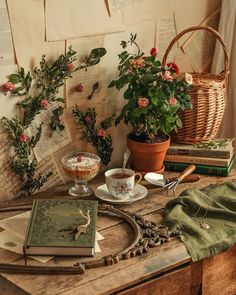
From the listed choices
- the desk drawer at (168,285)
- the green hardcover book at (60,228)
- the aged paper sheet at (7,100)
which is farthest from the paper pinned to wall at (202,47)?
the desk drawer at (168,285)

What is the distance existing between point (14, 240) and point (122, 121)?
0.78 m

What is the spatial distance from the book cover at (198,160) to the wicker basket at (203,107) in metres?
0.08

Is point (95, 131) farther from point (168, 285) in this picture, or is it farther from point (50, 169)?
point (168, 285)

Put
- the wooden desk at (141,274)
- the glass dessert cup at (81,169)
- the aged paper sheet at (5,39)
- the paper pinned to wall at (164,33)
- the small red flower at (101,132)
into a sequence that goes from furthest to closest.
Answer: the paper pinned to wall at (164,33), the small red flower at (101,132), the glass dessert cup at (81,169), the aged paper sheet at (5,39), the wooden desk at (141,274)

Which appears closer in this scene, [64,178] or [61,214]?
[61,214]

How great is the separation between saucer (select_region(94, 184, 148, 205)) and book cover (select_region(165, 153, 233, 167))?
0.74ft

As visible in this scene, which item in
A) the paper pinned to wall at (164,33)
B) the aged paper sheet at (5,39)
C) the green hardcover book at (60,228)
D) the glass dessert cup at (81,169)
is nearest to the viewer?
the green hardcover book at (60,228)

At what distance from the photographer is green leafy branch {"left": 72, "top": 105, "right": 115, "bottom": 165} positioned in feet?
7.08

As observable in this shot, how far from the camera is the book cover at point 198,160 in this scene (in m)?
2.23

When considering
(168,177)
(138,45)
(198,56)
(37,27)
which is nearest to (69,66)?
(37,27)

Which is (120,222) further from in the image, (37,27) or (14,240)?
(37,27)

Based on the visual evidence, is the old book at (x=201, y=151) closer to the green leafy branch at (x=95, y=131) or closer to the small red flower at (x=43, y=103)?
Answer: the green leafy branch at (x=95, y=131)

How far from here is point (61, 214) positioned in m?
1.74

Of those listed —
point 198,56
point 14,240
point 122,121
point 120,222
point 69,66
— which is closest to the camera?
point 14,240
